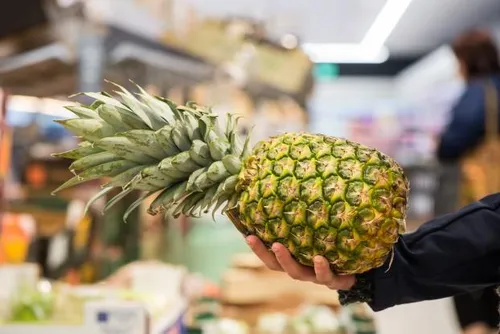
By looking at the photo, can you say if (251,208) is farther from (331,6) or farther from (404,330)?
(331,6)

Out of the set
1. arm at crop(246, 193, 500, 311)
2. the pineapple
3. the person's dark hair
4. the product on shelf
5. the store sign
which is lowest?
the product on shelf

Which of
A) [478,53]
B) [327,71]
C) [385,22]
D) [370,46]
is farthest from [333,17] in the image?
[327,71]

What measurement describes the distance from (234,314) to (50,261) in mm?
1037

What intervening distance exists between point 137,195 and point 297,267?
113 inches

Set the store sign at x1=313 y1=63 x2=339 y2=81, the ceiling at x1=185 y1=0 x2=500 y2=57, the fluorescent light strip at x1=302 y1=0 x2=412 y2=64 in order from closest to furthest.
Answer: the ceiling at x1=185 y1=0 x2=500 y2=57 → the fluorescent light strip at x1=302 y1=0 x2=412 y2=64 → the store sign at x1=313 y1=63 x2=339 y2=81

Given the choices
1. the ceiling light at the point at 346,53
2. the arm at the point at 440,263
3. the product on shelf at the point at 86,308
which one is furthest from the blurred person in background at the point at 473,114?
the ceiling light at the point at 346,53

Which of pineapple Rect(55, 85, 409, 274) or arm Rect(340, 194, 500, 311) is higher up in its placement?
pineapple Rect(55, 85, 409, 274)

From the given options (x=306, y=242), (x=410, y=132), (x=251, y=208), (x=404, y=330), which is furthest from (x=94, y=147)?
(x=410, y=132)

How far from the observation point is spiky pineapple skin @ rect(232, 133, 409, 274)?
1.34 m

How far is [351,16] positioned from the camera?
916cm

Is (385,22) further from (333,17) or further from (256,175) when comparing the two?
(256,175)

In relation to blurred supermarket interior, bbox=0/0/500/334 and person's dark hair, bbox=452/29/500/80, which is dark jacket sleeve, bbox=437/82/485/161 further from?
blurred supermarket interior, bbox=0/0/500/334

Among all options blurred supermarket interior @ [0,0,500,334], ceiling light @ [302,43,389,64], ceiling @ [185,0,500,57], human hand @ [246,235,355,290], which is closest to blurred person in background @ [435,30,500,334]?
blurred supermarket interior @ [0,0,500,334]

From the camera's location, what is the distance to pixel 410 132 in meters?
10.2
